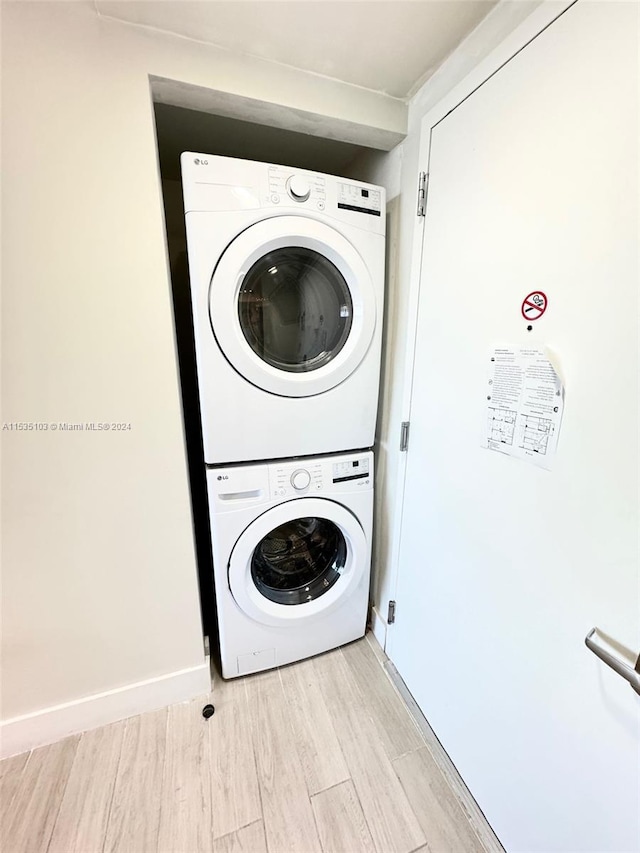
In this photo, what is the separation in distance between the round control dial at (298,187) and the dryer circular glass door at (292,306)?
0.07m

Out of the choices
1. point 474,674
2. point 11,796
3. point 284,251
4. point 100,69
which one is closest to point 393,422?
point 284,251

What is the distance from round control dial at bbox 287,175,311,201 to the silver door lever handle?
1.34 metres

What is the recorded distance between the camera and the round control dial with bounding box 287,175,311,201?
42.1 inches

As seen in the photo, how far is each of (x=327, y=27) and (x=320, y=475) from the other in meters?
1.28

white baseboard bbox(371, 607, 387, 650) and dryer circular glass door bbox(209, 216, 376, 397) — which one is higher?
dryer circular glass door bbox(209, 216, 376, 397)

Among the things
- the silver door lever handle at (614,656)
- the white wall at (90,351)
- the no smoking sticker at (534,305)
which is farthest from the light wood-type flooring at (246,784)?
the no smoking sticker at (534,305)

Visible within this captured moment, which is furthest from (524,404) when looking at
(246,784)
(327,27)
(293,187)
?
(246,784)

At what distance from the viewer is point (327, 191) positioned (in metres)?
1.12

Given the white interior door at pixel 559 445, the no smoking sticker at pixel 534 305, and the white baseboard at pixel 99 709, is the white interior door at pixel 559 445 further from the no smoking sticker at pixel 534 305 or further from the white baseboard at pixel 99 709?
the white baseboard at pixel 99 709

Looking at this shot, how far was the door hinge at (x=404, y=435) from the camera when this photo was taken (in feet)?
4.18

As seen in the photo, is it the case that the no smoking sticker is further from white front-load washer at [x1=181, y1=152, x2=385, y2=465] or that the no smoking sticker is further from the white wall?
the white wall

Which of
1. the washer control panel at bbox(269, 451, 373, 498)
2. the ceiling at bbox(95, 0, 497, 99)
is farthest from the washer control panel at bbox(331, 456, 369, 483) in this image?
the ceiling at bbox(95, 0, 497, 99)

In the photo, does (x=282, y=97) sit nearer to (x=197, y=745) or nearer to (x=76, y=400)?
(x=76, y=400)

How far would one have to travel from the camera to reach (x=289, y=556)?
1.51 meters
